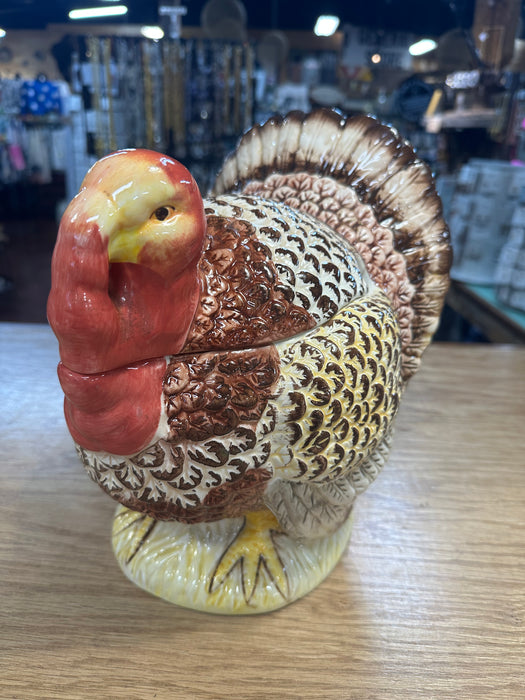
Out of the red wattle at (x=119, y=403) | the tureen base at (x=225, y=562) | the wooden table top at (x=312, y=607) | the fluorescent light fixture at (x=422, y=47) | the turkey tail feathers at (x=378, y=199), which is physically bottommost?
the wooden table top at (x=312, y=607)

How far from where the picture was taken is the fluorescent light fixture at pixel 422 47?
1700 millimetres

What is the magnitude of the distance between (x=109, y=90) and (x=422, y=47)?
1.02 m

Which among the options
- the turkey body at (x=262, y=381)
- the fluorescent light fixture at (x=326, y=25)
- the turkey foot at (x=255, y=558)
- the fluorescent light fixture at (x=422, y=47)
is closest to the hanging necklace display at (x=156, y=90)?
the fluorescent light fixture at (x=326, y=25)

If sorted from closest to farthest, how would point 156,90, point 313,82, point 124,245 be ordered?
point 124,245 → point 156,90 → point 313,82

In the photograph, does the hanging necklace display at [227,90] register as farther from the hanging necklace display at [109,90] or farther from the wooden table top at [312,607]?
the wooden table top at [312,607]

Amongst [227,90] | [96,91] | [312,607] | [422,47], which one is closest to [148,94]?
[96,91]

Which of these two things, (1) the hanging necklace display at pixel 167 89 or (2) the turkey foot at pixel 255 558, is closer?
(2) the turkey foot at pixel 255 558

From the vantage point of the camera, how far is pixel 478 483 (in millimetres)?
938

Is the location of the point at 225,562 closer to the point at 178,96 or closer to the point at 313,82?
the point at 178,96

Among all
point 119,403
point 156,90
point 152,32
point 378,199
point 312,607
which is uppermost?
point 152,32

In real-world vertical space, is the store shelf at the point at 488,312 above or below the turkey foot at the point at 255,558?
below

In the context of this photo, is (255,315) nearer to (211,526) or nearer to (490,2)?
(211,526)

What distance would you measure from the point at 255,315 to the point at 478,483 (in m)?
0.65

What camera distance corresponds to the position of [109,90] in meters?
1.62
